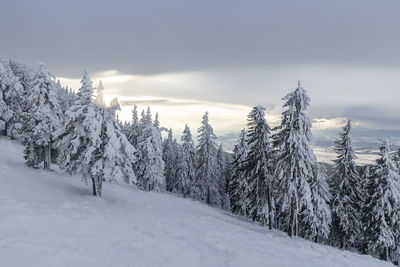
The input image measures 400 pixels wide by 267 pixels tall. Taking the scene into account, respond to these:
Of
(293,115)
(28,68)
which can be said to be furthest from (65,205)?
(28,68)

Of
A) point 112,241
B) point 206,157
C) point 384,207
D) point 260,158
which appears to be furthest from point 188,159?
point 112,241

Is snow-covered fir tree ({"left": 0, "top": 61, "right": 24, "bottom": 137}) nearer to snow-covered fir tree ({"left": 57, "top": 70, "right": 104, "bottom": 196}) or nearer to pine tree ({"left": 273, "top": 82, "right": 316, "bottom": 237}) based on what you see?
snow-covered fir tree ({"left": 57, "top": 70, "right": 104, "bottom": 196})

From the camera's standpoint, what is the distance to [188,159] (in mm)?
59688

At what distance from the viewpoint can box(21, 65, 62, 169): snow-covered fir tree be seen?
2983 centimetres

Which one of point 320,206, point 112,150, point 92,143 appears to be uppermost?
point 92,143

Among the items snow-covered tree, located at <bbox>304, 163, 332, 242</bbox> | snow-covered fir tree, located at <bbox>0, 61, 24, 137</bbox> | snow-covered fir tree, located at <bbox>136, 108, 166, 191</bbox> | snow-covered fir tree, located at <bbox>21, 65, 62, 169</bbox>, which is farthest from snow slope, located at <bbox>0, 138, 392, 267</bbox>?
snow-covered fir tree, located at <bbox>0, 61, 24, 137</bbox>

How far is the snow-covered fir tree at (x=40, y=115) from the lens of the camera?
1174 inches

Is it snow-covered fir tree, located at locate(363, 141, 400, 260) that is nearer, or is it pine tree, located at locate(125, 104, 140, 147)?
snow-covered fir tree, located at locate(363, 141, 400, 260)

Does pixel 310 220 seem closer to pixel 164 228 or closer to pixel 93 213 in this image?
pixel 164 228

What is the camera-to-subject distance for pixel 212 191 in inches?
2176

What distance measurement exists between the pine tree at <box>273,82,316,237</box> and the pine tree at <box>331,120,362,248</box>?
36.8 ft

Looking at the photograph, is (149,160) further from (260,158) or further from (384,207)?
(384,207)

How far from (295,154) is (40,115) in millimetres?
26352

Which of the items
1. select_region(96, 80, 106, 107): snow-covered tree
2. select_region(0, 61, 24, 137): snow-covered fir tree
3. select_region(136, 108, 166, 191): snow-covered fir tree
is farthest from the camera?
select_region(136, 108, 166, 191): snow-covered fir tree
